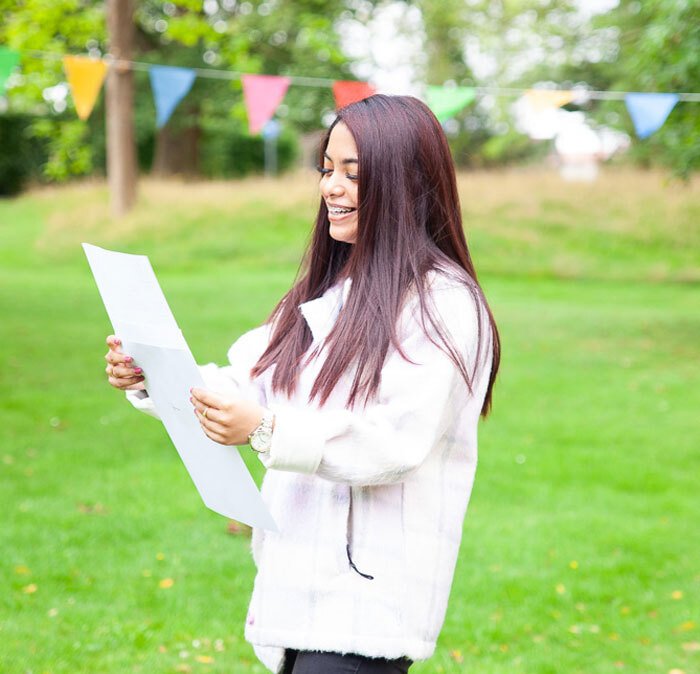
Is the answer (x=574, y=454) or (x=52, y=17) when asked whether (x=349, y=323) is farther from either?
(x=52, y=17)

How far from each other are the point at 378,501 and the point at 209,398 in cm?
32

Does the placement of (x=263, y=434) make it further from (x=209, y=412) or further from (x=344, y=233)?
(x=344, y=233)

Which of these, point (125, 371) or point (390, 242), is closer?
point (390, 242)

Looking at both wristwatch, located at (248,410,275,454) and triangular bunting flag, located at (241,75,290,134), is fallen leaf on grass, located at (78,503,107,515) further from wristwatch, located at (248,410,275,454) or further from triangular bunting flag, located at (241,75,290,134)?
triangular bunting flag, located at (241,75,290,134)

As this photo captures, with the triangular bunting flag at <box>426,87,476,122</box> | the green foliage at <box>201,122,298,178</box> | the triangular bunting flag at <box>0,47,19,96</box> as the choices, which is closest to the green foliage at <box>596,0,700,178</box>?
the triangular bunting flag at <box>426,87,476,122</box>

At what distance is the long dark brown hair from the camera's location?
1580mm

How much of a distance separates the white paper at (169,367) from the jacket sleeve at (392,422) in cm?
12

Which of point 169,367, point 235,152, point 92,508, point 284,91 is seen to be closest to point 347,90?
point 284,91

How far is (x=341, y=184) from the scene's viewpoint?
66.8 inches

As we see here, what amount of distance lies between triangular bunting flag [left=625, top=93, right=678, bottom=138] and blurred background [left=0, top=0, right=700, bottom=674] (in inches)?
0.8

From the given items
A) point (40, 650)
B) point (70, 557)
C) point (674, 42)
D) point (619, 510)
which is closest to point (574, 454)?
point (619, 510)

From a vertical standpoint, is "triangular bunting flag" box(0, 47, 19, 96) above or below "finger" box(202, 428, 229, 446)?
below

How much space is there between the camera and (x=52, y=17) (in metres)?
12.3

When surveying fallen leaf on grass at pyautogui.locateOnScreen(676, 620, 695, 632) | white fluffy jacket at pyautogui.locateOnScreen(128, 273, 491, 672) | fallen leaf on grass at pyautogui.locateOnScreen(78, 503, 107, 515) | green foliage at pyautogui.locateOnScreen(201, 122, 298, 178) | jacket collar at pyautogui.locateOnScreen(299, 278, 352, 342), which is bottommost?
green foliage at pyautogui.locateOnScreen(201, 122, 298, 178)
